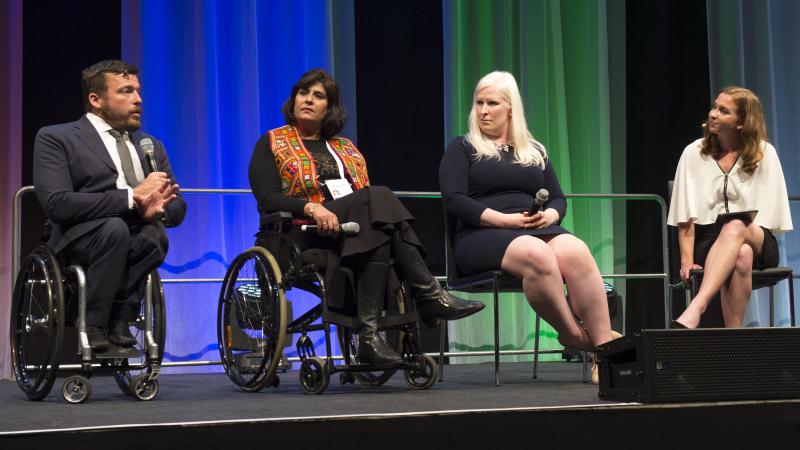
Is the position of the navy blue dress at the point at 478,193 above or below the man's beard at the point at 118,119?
below

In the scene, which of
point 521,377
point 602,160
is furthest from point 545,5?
point 521,377

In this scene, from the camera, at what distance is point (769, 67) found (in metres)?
5.21

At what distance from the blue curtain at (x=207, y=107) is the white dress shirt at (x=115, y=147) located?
1.19 metres

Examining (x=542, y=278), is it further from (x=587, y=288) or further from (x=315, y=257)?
(x=315, y=257)

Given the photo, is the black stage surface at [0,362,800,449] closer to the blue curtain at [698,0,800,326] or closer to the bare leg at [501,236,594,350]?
the bare leg at [501,236,594,350]

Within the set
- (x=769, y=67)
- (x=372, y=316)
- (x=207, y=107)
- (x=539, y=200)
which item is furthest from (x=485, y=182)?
(x=769, y=67)

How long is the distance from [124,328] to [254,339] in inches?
16.7

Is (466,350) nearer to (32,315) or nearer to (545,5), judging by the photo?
(545,5)

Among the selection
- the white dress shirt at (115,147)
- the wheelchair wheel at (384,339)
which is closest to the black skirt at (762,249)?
the wheelchair wheel at (384,339)

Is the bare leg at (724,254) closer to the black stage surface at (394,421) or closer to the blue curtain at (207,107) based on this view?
the black stage surface at (394,421)

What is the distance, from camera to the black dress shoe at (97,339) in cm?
276

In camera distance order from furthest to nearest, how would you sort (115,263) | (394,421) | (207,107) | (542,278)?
(207,107), (542,278), (115,263), (394,421)

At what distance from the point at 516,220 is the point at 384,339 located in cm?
54

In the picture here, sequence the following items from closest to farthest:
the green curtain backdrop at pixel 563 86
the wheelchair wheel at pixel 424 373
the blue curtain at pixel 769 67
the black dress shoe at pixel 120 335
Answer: the black dress shoe at pixel 120 335 → the wheelchair wheel at pixel 424 373 → the green curtain backdrop at pixel 563 86 → the blue curtain at pixel 769 67
